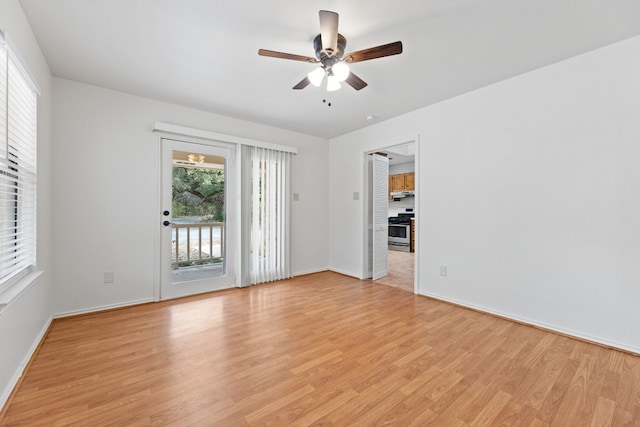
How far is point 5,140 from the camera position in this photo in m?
1.73

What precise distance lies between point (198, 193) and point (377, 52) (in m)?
2.94

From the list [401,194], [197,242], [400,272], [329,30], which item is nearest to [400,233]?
[401,194]

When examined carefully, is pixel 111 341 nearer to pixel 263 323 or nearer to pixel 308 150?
pixel 263 323

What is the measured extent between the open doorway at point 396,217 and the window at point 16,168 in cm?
388

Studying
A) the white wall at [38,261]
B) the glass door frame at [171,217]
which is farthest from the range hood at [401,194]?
the white wall at [38,261]

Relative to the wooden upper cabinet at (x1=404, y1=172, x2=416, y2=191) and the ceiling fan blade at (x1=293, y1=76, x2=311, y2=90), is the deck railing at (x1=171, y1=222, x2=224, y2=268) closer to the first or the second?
the ceiling fan blade at (x1=293, y1=76, x2=311, y2=90)

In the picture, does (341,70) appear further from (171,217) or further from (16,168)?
(171,217)

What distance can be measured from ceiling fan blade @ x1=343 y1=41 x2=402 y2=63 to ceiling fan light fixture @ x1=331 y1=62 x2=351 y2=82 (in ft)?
0.19

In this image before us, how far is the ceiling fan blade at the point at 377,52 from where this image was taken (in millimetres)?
1917

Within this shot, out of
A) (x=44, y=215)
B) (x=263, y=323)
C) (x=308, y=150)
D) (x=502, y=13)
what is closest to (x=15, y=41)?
(x=44, y=215)

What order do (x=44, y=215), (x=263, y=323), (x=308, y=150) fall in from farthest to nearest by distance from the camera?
(x=308, y=150), (x=263, y=323), (x=44, y=215)

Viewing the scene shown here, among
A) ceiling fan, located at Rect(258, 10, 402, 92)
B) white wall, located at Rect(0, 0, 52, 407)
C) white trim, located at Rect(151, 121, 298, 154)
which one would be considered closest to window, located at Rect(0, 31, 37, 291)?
white wall, located at Rect(0, 0, 52, 407)

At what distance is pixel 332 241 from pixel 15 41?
174 inches

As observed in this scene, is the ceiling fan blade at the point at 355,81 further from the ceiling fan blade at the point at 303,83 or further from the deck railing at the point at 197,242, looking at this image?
the deck railing at the point at 197,242
